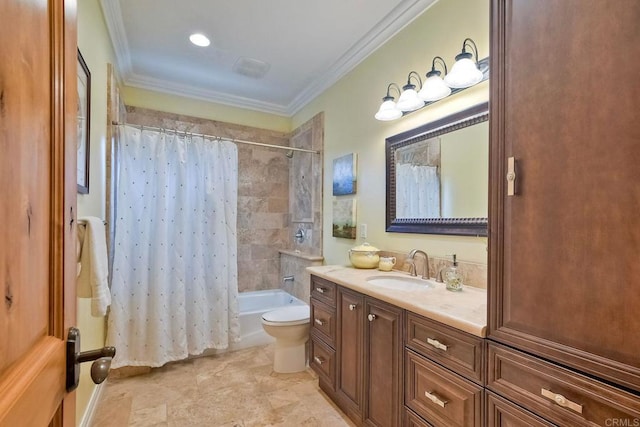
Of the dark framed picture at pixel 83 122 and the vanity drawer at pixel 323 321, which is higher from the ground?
the dark framed picture at pixel 83 122

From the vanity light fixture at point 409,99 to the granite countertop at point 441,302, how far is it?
3.50ft

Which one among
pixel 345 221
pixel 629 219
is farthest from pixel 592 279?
pixel 345 221

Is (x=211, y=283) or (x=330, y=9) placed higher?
(x=330, y=9)

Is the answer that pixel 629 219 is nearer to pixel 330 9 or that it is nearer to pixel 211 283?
pixel 330 9

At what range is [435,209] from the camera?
1.83 metres

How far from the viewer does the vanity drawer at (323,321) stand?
1.99 metres

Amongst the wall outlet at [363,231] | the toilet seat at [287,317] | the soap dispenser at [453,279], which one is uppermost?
the wall outlet at [363,231]

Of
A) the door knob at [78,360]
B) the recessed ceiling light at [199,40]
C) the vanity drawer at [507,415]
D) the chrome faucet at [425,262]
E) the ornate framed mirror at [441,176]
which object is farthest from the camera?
the recessed ceiling light at [199,40]

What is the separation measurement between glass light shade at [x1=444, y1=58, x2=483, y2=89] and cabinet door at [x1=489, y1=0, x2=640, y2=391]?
0.50 m

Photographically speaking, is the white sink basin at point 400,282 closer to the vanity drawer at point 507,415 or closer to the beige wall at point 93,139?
the vanity drawer at point 507,415

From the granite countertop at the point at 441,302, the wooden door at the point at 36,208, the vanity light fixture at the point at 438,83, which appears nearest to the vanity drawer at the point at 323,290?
the granite countertop at the point at 441,302

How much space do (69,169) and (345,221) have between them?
84.0 inches

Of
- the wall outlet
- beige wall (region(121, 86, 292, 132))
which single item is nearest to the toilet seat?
the wall outlet

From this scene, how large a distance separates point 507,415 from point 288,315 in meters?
1.81
